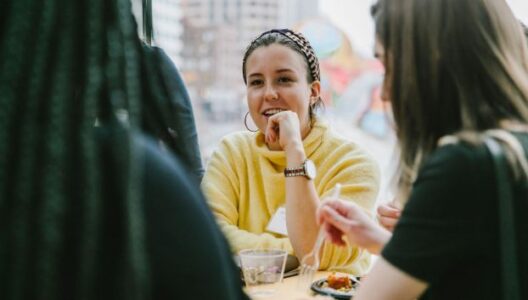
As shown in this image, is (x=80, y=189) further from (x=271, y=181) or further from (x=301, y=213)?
(x=271, y=181)

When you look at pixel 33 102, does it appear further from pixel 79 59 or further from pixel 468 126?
pixel 468 126

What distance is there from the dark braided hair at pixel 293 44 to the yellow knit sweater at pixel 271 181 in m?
0.20

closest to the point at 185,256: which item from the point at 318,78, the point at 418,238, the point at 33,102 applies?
the point at 33,102

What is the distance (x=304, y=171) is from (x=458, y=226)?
89 centimetres

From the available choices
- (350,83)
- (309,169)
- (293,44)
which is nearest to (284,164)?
(309,169)

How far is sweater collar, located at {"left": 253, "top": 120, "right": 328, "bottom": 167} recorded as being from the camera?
1938mm

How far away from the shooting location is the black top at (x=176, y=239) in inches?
20.4

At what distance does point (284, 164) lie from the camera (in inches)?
78.2

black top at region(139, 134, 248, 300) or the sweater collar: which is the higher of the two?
black top at region(139, 134, 248, 300)

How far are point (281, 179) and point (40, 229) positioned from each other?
1443 mm

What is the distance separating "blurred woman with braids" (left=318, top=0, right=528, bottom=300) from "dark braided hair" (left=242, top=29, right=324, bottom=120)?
2.88 ft

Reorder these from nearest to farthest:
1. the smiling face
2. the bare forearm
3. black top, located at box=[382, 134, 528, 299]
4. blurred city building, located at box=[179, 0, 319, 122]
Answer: black top, located at box=[382, 134, 528, 299], the bare forearm, the smiling face, blurred city building, located at box=[179, 0, 319, 122]

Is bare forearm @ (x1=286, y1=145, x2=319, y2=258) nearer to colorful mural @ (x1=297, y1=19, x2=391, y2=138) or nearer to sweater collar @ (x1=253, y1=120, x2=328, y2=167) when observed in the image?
sweater collar @ (x1=253, y1=120, x2=328, y2=167)

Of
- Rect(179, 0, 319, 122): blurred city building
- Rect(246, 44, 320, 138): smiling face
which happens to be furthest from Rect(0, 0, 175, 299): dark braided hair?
Rect(179, 0, 319, 122): blurred city building
